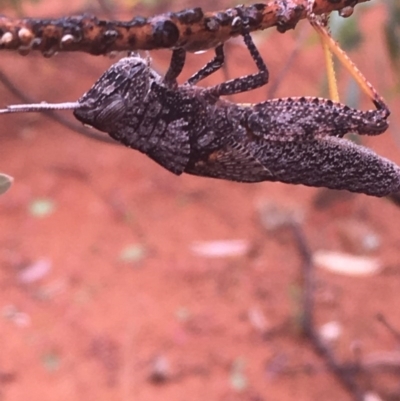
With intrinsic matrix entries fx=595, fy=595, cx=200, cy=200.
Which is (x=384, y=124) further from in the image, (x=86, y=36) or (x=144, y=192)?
(x=144, y=192)

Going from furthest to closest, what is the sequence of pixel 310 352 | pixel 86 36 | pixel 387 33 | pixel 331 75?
pixel 310 352 < pixel 387 33 < pixel 331 75 < pixel 86 36

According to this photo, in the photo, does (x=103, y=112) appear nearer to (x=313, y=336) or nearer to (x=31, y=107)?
(x=31, y=107)

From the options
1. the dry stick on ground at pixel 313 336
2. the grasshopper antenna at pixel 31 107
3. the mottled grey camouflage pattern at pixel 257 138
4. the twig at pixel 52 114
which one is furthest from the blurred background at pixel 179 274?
the grasshopper antenna at pixel 31 107

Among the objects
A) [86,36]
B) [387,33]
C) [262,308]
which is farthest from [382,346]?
[86,36]

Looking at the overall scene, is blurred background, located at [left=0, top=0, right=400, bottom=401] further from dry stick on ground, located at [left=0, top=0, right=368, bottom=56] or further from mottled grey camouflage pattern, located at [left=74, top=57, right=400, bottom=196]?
dry stick on ground, located at [left=0, top=0, right=368, bottom=56]

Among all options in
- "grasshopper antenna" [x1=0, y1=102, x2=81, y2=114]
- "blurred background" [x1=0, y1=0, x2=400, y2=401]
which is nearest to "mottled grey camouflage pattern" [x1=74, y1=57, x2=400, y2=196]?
"grasshopper antenna" [x1=0, y1=102, x2=81, y2=114]

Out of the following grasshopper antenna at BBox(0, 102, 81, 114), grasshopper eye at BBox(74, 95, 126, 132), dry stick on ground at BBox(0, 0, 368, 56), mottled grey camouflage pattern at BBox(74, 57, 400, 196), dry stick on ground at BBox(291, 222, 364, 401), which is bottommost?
dry stick on ground at BBox(291, 222, 364, 401)

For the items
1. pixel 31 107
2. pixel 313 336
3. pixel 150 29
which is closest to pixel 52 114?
pixel 31 107
